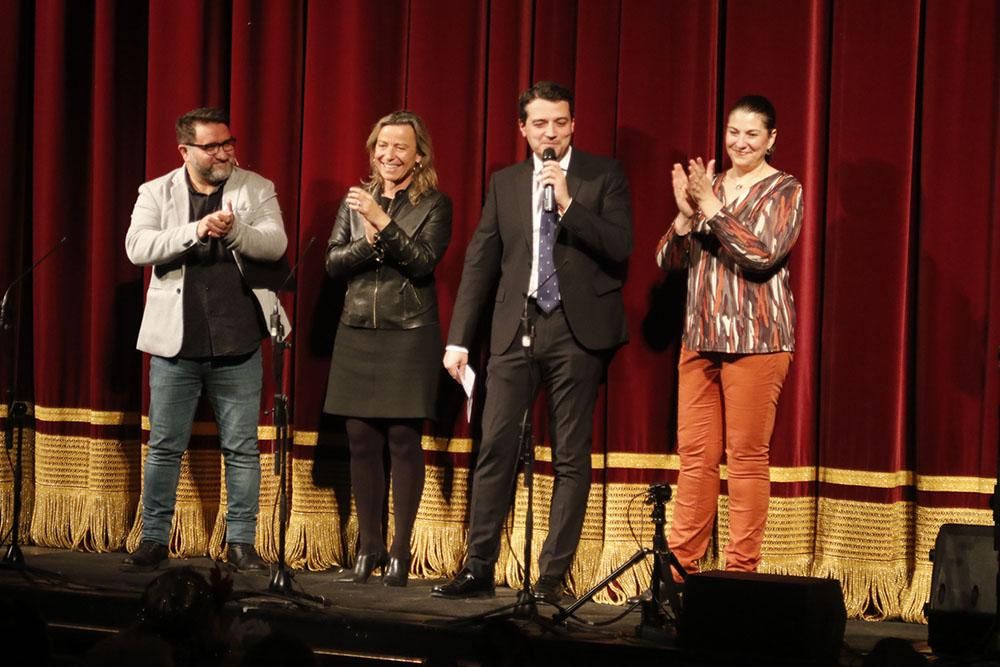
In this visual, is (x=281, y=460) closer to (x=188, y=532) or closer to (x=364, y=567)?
(x=364, y=567)

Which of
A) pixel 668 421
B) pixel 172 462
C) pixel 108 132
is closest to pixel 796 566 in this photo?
pixel 668 421

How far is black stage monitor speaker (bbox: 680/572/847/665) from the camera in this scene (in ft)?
12.2

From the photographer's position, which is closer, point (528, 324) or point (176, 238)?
point (528, 324)

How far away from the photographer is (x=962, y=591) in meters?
4.14

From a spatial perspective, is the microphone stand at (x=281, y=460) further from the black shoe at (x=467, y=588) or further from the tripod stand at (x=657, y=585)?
the tripod stand at (x=657, y=585)

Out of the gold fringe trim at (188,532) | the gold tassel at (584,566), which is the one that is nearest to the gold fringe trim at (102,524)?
the gold fringe trim at (188,532)

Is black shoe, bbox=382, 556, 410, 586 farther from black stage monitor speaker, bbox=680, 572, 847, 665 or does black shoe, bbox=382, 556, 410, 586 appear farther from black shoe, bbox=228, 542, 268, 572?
black stage monitor speaker, bbox=680, 572, 847, 665

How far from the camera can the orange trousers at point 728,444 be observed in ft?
15.1

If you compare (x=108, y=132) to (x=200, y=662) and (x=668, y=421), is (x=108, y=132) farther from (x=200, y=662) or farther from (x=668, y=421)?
(x=200, y=662)

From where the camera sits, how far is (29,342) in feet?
20.4

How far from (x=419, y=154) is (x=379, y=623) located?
175 cm

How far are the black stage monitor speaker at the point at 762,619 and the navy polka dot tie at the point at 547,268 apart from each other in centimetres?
127

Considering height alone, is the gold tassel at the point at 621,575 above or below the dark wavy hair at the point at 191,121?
below

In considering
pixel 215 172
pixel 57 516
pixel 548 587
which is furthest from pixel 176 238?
pixel 548 587
